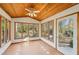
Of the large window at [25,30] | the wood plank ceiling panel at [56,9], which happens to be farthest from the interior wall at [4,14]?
the wood plank ceiling panel at [56,9]

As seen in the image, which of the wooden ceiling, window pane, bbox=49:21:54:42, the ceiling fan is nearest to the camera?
the wooden ceiling

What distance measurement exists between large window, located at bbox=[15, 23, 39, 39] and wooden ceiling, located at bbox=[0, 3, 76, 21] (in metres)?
0.20

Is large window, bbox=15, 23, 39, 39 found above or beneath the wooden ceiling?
beneath

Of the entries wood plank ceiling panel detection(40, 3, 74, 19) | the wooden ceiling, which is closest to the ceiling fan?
the wooden ceiling

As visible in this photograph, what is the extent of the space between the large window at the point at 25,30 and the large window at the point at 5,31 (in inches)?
7.5

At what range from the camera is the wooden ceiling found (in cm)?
262

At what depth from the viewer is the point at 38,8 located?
8.95 ft

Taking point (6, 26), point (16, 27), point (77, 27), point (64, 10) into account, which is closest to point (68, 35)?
point (77, 27)

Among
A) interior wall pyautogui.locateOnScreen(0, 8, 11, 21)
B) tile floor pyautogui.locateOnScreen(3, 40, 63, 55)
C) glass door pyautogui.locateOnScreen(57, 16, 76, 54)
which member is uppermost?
interior wall pyautogui.locateOnScreen(0, 8, 11, 21)

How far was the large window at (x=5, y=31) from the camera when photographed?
9.05ft

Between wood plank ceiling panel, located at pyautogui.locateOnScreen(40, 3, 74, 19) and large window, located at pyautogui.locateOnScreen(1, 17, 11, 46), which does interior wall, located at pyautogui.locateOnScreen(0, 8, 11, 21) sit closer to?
large window, located at pyautogui.locateOnScreen(1, 17, 11, 46)

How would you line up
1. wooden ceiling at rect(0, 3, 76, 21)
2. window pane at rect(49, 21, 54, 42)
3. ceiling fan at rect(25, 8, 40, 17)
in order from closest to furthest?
1. wooden ceiling at rect(0, 3, 76, 21)
2. ceiling fan at rect(25, 8, 40, 17)
3. window pane at rect(49, 21, 54, 42)

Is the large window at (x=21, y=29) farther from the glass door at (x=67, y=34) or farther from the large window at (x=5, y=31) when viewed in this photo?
the glass door at (x=67, y=34)

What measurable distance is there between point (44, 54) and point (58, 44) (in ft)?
1.56
